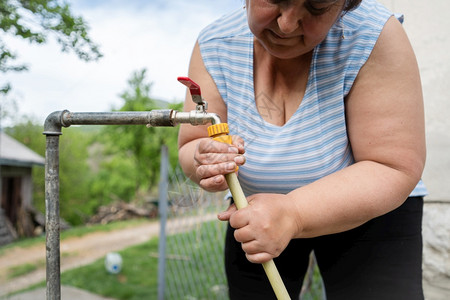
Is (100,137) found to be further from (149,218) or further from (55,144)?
(55,144)

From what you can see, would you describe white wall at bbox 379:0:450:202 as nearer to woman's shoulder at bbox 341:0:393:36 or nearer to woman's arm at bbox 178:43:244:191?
woman's shoulder at bbox 341:0:393:36

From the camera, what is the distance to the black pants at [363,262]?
3.52 ft

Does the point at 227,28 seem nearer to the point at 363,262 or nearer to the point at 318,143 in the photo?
the point at 318,143

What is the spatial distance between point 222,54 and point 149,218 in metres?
13.9

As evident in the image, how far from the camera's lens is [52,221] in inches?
34.9

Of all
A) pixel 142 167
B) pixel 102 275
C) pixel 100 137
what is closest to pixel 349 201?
pixel 102 275

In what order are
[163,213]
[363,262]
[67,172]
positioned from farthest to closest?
[67,172] < [163,213] < [363,262]

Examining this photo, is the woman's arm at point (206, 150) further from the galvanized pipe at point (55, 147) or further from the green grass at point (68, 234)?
the green grass at point (68, 234)

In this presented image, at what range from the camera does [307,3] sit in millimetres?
805

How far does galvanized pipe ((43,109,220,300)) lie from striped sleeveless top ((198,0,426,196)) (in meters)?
0.25

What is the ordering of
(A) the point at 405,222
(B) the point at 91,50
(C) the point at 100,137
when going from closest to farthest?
(A) the point at 405,222 < (B) the point at 91,50 < (C) the point at 100,137

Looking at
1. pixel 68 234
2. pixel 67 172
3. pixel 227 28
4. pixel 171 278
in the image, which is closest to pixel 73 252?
pixel 68 234

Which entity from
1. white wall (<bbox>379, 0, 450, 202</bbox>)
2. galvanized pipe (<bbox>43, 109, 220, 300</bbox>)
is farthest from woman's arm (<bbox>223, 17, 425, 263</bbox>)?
white wall (<bbox>379, 0, 450, 202</bbox>)

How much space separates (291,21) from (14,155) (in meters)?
13.0
